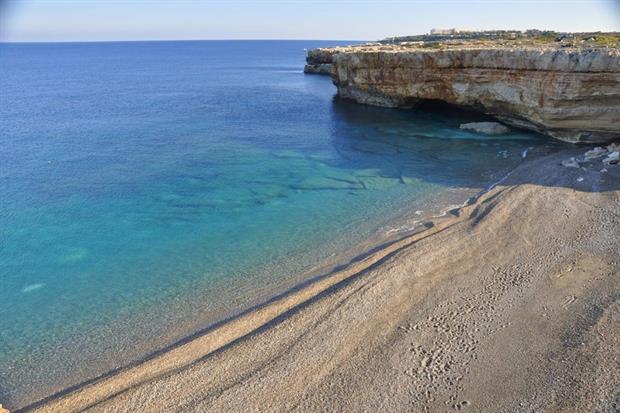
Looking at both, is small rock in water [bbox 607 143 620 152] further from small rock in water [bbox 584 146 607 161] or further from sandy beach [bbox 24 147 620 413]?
sandy beach [bbox 24 147 620 413]

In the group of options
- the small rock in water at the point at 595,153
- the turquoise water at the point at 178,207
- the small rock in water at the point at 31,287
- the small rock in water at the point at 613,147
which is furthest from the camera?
Result: the small rock in water at the point at 613,147

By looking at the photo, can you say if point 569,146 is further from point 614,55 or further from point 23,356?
point 23,356

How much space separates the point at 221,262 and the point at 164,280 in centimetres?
259

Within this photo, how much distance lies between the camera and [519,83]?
3678cm

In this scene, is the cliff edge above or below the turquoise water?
above

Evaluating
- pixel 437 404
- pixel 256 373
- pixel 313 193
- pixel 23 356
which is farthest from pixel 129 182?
pixel 437 404

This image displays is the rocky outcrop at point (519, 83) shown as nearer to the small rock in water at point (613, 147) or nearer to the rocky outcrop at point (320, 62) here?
the small rock in water at point (613, 147)

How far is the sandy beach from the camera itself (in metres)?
12.1

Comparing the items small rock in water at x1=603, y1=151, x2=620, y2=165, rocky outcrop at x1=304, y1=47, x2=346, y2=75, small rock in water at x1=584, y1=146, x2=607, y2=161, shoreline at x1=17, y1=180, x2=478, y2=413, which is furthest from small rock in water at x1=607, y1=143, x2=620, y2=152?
rocky outcrop at x1=304, y1=47, x2=346, y2=75

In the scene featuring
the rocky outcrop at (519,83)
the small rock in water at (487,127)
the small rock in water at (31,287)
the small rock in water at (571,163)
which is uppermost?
the rocky outcrop at (519,83)

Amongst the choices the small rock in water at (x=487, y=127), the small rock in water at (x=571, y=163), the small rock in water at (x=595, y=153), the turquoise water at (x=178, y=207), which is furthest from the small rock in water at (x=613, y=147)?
the small rock in water at (x=487, y=127)

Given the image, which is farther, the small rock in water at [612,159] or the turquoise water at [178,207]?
the small rock in water at [612,159]

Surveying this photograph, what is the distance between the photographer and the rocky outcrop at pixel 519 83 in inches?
1259

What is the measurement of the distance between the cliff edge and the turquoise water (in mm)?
2368
